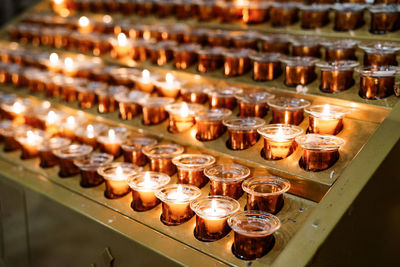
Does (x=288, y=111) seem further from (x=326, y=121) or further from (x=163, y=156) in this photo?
(x=163, y=156)

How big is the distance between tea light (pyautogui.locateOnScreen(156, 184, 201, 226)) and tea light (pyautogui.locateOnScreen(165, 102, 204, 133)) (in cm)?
40

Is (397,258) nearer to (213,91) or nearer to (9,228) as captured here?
(213,91)

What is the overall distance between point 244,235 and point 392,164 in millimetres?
495

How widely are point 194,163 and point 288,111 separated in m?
0.40

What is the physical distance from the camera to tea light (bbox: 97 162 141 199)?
1.84 meters

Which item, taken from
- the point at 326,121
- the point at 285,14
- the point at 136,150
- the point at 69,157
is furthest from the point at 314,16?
the point at 69,157

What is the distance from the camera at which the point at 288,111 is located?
175cm

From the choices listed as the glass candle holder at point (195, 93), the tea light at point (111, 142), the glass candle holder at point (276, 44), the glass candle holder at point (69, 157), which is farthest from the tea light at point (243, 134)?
the glass candle holder at point (69, 157)

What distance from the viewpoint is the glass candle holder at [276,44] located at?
2090 millimetres

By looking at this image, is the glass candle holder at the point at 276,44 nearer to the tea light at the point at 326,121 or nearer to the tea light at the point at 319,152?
the tea light at the point at 326,121

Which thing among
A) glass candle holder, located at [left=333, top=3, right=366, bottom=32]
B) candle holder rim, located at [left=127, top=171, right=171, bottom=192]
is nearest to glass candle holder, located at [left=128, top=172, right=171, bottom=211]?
candle holder rim, located at [left=127, top=171, right=171, bottom=192]

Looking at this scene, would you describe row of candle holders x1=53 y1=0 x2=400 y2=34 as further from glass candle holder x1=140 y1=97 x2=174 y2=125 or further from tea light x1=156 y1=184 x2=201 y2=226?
tea light x1=156 y1=184 x2=201 y2=226

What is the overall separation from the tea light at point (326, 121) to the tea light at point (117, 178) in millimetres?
697

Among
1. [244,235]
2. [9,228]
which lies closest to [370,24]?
[244,235]
